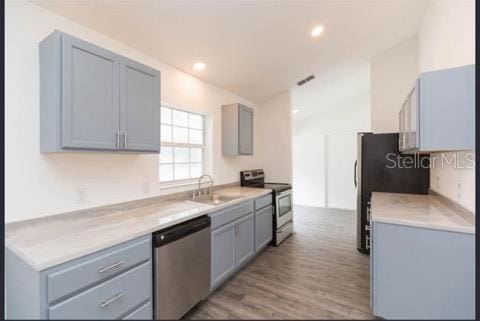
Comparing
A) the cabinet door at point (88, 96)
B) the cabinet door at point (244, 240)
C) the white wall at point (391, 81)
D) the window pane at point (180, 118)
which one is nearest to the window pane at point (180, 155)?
the window pane at point (180, 118)

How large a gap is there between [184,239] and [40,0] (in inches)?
76.2

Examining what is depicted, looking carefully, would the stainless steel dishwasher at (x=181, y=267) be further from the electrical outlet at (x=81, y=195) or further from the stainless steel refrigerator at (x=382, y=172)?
the stainless steel refrigerator at (x=382, y=172)

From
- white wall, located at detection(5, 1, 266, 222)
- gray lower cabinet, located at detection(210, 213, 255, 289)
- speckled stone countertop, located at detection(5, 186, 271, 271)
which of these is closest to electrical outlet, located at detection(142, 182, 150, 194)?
white wall, located at detection(5, 1, 266, 222)

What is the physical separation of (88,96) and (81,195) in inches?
30.4

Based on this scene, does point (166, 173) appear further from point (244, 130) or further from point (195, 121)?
point (244, 130)

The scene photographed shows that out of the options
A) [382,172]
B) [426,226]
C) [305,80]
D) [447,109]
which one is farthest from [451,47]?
[305,80]

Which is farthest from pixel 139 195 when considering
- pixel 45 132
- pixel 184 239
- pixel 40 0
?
pixel 40 0

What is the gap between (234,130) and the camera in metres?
3.46

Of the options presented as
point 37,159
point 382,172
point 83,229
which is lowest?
point 83,229

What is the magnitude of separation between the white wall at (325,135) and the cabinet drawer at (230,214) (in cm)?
296

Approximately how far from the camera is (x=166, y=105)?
271 cm

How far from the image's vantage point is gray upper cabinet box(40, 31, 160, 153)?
1.53 metres

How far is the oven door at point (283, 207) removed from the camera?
3.54 metres

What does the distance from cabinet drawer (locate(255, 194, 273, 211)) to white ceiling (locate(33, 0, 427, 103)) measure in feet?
5.62
